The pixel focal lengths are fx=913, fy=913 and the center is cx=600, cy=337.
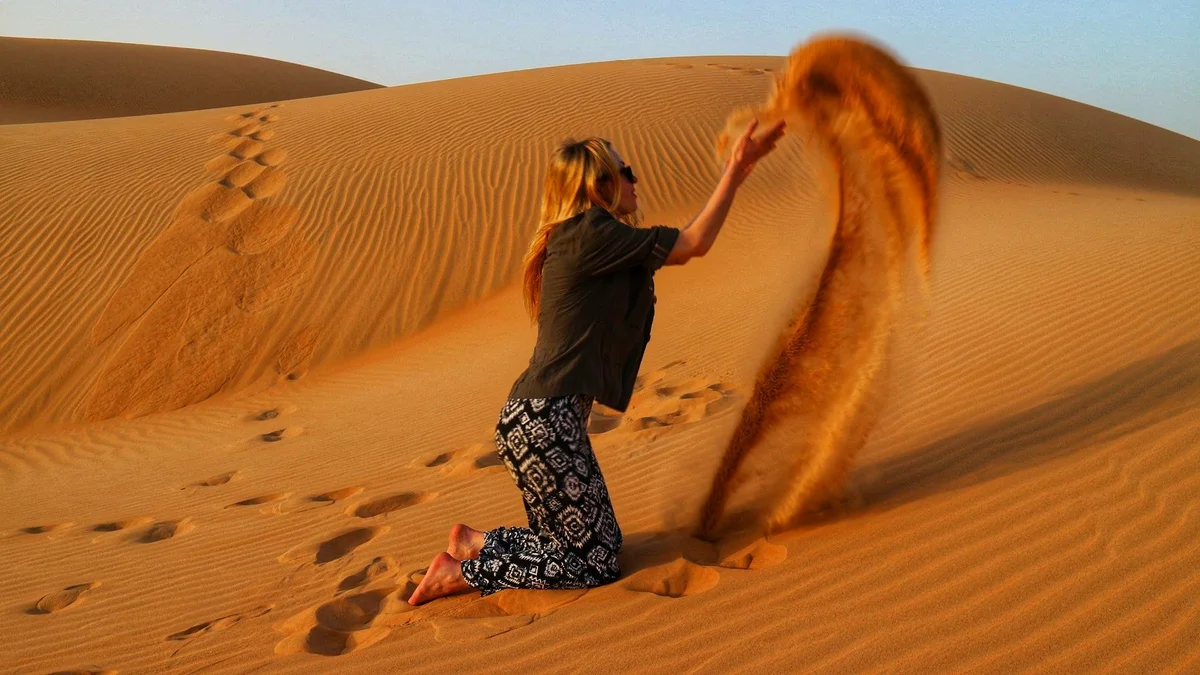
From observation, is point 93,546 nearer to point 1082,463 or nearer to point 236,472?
point 236,472

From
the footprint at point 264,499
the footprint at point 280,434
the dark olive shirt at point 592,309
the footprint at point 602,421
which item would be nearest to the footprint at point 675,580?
the dark olive shirt at point 592,309

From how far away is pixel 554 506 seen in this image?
10.5 ft

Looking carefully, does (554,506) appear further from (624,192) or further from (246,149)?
(246,149)

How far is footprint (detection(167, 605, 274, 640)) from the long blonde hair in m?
1.99

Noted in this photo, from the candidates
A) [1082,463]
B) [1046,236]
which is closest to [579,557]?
[1082,463]

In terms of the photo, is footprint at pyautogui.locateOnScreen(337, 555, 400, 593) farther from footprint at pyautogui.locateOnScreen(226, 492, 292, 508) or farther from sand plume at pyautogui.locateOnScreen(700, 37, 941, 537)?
footprint at pyautogui.locateOnScreen(226, 492, 292, 508)

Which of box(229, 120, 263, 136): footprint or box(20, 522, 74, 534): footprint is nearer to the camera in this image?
box(20, 522, 74, 534): footprint

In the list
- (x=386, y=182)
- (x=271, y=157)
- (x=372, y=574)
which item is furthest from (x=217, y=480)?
(x=271, y=157)

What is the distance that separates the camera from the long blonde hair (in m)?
3.03

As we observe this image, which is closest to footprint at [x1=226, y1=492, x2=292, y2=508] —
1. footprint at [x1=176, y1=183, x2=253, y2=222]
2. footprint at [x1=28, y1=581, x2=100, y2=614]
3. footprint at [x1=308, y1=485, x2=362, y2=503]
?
footprint at [x1=308, y1=485, x2=362, y2=503]

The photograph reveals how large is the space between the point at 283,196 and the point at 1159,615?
40.3 ft

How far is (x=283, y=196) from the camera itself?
508 inches

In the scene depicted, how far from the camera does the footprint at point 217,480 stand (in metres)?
6.50

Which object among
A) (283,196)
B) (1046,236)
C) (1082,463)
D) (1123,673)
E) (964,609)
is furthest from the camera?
(283,196)
